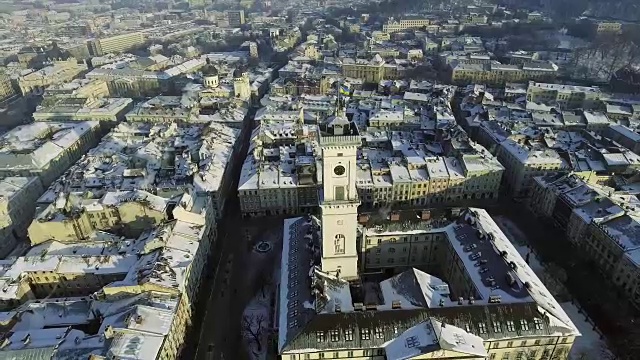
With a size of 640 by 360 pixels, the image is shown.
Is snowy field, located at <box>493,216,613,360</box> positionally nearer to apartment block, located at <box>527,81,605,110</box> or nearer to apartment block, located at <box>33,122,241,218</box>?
apartment block, located at <box>33,122,241,218</box>

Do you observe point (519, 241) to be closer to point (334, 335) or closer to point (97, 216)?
point (334, 335)

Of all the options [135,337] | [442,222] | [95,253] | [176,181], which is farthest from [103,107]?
[442,222]

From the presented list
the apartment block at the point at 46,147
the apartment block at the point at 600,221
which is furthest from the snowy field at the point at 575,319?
the apartment block at the point at 46,147

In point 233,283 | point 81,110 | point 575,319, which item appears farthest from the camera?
point 81,110

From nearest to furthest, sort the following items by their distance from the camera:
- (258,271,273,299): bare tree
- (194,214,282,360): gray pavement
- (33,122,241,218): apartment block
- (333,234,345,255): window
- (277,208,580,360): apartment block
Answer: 1. (277,208,580,360): apartment block
2. (333,234,345,255): window
3. (194,214,282,360): gray pavement
4. (258,271,273,299): bare tree
5. (33,122,241,218): apartment block

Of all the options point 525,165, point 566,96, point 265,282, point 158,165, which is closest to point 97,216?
point 158,165

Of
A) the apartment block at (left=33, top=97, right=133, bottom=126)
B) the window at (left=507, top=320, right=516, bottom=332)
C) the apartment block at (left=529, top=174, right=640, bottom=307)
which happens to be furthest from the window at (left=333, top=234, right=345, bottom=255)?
the apartment block at (left=33, top=97, right=133, bottom=126)
